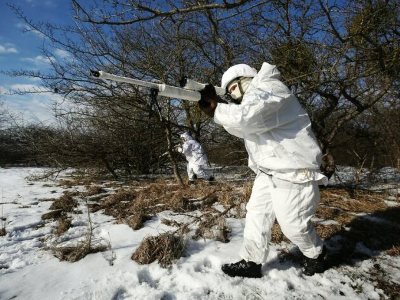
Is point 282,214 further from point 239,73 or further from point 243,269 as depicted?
point 239,73

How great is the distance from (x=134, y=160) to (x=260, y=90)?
7.38m

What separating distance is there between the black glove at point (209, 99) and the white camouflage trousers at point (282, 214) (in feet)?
2.51

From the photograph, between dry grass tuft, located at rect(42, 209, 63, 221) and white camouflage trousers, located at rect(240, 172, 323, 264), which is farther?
dry grass tuft, located at rect(42, 209, 63, 221)

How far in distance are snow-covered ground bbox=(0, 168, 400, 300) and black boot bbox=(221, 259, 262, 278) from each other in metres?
0.05

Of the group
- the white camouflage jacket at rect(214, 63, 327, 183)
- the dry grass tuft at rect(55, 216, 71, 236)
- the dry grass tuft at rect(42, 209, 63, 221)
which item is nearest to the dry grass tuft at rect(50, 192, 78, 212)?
the dry grass tuft at rect(42, 209, 63, 221)

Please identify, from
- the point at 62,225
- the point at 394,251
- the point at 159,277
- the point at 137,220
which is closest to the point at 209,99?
the point at 159,277

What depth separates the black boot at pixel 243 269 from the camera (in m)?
2.80

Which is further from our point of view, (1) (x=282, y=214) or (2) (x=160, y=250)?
(2) (x=160, y=250)

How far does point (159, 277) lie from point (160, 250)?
338 mm

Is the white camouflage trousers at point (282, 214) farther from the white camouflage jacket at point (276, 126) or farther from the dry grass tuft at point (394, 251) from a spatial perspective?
the dry grass tuft at point (394, 251)

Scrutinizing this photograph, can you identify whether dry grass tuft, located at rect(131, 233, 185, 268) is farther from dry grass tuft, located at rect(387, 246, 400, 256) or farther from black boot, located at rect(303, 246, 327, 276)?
dry grass tuft, located at rect(387, 246, 400, 256)

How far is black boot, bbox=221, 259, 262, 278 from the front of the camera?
9.19 feet

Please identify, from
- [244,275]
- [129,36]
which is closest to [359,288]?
[244,275]

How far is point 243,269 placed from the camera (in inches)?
110
